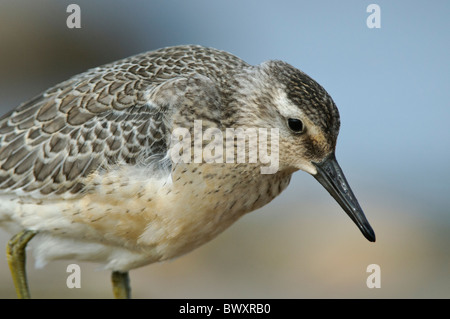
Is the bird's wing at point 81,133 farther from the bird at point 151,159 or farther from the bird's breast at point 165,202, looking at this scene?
the bird's breast at point 165,202

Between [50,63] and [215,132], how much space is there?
9178 mm

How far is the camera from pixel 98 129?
5.16 m

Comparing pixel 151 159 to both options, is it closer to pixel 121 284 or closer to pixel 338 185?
pixel 338 185

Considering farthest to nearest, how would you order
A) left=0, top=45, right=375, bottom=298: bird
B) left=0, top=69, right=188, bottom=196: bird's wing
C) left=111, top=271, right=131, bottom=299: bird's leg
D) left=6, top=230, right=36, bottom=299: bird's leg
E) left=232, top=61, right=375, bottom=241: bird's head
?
left=111, top=271, right=131, bottom=299: bird's leg → left=6, top=230, right=36, bottom=299: bird's leg → left=0, top=69, right=188, bottom=196: bird's wing → left=0, top=45, right=375, bottom=298: bird → left=232, top=61, right=375, bottom=241: bird's head

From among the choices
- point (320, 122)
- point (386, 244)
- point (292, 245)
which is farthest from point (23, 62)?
point (320, 122)

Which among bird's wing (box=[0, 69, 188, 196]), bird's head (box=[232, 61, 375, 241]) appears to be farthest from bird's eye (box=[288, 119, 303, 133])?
bird's wing (box=[0, 69, 188, 196])

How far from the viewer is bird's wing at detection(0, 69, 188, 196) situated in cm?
508

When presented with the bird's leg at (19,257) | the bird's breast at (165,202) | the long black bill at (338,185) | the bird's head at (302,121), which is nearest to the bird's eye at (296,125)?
the bird's head at (302,121)

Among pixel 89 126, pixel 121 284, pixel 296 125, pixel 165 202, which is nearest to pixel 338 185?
pixel 296 125

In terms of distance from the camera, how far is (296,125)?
490cm

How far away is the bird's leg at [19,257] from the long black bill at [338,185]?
2.13 m

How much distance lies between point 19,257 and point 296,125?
93.0 inches

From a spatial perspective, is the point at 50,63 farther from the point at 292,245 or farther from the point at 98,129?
the point at 98,129

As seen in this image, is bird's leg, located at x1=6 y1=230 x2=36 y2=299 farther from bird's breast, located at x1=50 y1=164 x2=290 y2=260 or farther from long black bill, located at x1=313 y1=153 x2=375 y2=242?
long black bill, located at x1=313 y1=153 x2=375 y2=242
